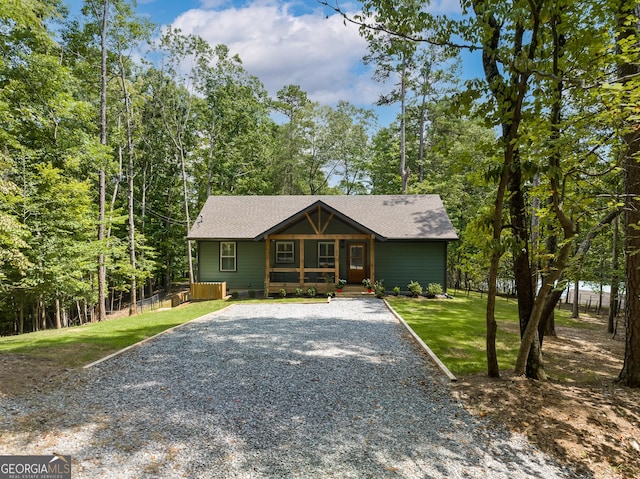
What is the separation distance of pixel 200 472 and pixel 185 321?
841 centimetres

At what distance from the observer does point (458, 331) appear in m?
9.73

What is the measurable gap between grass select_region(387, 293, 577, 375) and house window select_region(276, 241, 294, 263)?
613 cm

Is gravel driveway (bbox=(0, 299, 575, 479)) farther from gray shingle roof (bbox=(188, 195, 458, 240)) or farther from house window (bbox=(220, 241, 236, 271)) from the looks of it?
house window (bbox=(220, 241, 236, 271))

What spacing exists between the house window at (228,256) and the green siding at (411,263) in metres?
7.61

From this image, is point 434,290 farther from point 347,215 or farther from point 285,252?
point 285,252

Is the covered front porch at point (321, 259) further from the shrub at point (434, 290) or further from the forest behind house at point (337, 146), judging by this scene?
the forest behind house at point (337, 146)

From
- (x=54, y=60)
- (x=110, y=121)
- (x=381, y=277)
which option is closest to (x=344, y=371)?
(x=381, y=277)

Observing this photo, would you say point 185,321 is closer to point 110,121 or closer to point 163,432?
point 163,432

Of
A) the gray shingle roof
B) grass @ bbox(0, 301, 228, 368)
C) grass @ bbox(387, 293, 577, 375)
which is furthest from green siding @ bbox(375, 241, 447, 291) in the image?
grass @ bbox(0, 301, 228, 368)

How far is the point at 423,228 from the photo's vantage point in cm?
1850

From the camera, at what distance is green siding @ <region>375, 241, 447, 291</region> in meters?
18.1

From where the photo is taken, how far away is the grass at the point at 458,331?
6.98 m

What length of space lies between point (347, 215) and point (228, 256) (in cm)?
685

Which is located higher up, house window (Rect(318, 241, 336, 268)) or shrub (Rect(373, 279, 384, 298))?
house window (Rect(318, 241, 336, 268))
